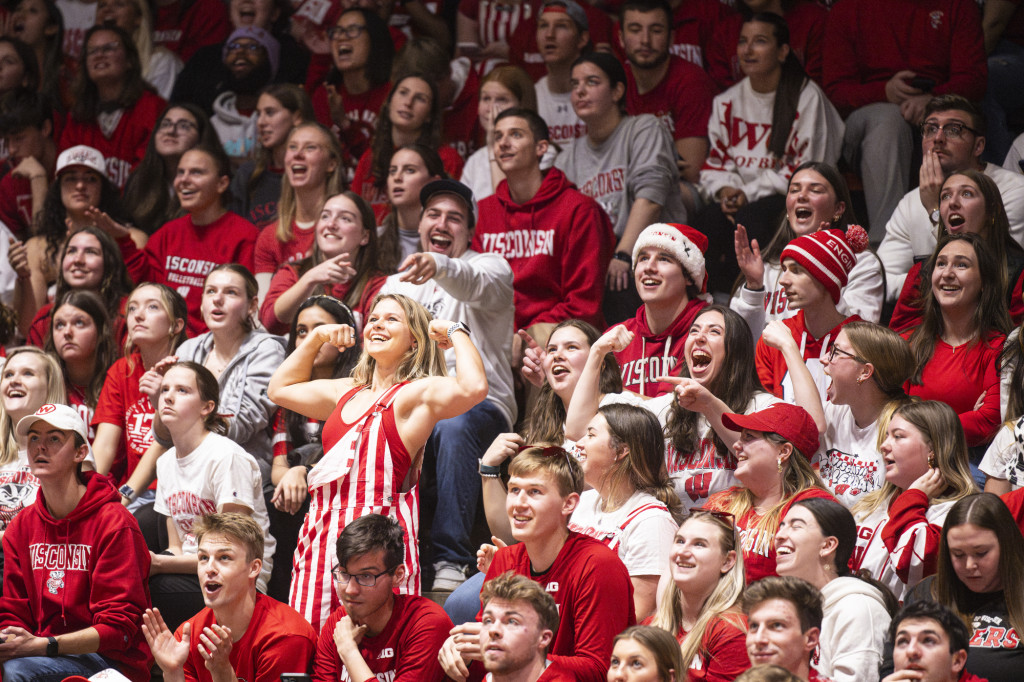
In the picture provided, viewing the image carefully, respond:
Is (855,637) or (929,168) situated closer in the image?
(855,637)

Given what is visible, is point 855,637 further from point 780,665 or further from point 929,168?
point 929,168

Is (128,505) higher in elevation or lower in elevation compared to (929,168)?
lower

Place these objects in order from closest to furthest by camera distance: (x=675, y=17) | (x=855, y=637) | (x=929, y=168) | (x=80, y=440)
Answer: (x=855, y=637) < (x=80, y=440) < (x=929, y=168) < (x=675, y=17)

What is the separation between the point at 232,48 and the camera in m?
8.29

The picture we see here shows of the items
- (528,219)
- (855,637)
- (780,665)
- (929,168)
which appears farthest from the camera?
(528,219)

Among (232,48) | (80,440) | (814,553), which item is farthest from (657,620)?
(232,48)

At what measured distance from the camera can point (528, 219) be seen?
20.9 ft

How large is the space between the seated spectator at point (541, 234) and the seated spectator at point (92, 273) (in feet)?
6.47

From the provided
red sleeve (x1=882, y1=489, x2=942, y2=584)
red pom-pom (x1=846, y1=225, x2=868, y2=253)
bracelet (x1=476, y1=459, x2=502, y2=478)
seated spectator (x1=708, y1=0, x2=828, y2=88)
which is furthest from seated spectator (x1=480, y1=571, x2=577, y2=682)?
seated spectator (x1=708, y1=0, x2=828, y2=88)

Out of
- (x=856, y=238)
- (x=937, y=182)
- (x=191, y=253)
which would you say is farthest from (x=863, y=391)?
(x=191, y=253)

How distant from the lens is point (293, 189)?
7.05m

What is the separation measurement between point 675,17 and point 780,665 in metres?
5.58

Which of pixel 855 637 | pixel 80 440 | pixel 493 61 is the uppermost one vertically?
pixel 493 61

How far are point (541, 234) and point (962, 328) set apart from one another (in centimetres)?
205
